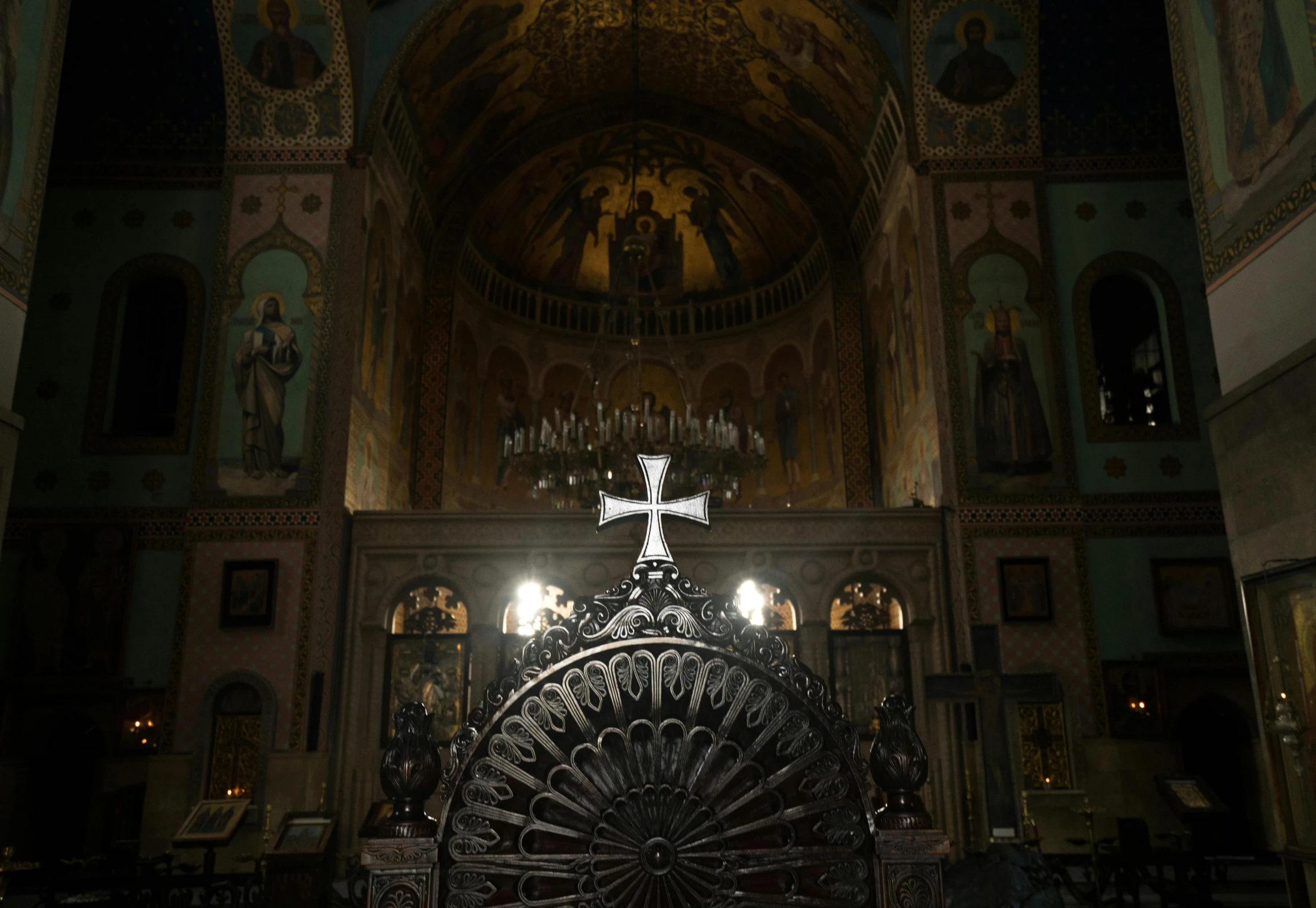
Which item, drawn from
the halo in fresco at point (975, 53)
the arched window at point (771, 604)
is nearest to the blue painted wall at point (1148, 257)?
the halo in fresco at point (975, 53)

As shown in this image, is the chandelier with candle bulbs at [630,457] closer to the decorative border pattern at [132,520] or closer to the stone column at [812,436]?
the decorative border pattern at [132,520]

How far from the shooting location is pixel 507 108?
1655 centimetres

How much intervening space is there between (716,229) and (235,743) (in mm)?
12215

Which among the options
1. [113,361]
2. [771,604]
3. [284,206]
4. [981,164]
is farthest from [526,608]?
[981,164]

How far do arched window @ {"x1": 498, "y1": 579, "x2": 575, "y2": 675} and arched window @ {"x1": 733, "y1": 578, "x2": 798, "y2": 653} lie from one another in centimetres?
220

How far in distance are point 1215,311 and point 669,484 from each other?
5646mm

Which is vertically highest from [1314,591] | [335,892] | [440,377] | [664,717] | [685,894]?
[440,377]

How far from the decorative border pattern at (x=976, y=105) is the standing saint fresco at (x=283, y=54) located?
7.54 m

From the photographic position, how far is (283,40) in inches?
513

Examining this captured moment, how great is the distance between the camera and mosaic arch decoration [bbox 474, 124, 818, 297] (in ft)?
59.2

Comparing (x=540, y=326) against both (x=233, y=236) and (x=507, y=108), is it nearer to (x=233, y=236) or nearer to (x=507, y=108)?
(x=507, y=108)

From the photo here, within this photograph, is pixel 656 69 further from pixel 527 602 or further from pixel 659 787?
pixel 659 787

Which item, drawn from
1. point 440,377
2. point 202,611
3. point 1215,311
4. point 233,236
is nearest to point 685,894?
point 1215,311

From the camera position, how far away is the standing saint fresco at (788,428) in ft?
60.2
